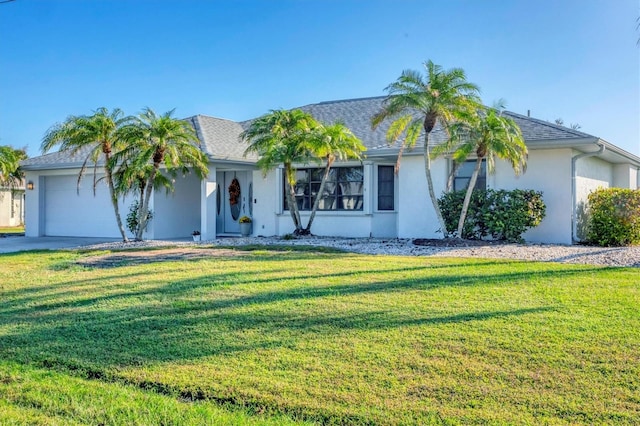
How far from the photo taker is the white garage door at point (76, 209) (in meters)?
19.2

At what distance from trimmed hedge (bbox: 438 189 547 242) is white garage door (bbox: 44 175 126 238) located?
11875mm

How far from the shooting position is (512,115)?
1595 centimetres

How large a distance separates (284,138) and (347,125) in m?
4.60

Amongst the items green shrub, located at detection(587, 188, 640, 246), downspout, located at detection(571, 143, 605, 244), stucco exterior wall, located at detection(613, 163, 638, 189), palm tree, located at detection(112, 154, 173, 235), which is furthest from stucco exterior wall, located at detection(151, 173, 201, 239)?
stucco exterior wall, located at detection(613, 163, 638, 189)

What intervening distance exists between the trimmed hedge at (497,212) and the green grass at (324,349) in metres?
4.76

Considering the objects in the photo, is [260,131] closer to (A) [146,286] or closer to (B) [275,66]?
(B) [275,66]

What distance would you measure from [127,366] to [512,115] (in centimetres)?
1431

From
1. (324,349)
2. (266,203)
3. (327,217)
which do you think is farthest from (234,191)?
(324,349)

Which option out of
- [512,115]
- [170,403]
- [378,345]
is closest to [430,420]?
[378,345]

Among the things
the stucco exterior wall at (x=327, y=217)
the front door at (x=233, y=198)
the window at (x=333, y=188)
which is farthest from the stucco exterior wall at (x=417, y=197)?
the front door at (x=233, y=198)

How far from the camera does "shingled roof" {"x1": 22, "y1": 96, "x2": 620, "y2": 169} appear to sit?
13.9 m

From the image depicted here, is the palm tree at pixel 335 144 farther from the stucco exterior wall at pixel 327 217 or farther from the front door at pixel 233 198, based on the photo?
the front door at pixel 233 198

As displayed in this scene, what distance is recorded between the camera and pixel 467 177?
14953 millimetres

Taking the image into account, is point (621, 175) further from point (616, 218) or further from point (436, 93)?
point (436, 93)
